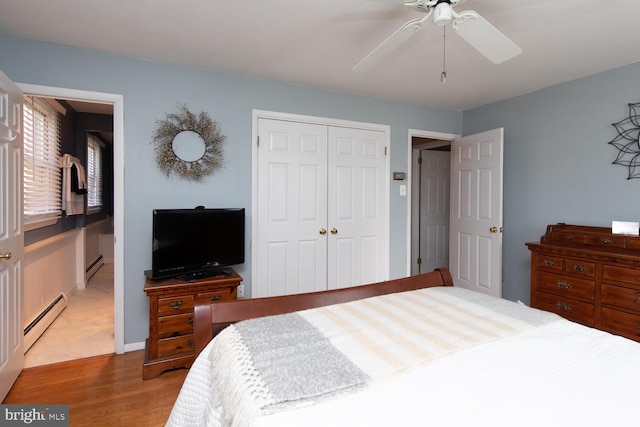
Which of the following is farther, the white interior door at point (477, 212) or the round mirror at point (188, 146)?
the white interior door at point (477, 212)

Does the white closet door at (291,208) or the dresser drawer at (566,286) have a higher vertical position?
the white closet door at (291,208)

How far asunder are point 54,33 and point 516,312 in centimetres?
326

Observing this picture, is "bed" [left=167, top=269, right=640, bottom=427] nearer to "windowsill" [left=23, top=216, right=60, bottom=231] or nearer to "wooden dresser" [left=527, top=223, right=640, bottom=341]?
"wooden dresser" [left=527, top=223, right=640, bottom=341]

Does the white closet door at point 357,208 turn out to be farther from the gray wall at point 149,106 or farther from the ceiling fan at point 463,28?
the ceiling fan at point 463,28

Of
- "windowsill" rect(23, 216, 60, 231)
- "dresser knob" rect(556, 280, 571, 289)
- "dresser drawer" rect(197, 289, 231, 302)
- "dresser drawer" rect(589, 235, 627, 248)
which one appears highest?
"windowsill" rect(23, 216, 60, 231)

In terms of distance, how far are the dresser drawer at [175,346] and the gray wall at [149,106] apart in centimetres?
52

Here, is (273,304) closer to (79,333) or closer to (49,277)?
(79,333)

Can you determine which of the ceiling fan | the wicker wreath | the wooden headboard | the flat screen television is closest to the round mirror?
the wicker wreath

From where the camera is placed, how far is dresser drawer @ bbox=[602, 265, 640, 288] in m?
2.20

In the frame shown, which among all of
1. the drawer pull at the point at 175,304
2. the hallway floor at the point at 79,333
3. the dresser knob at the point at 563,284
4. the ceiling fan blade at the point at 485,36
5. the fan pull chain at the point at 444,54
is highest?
Answer: the fan pull chain at the point at 444,54

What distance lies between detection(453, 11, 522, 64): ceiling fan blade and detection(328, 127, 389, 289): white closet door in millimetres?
1801

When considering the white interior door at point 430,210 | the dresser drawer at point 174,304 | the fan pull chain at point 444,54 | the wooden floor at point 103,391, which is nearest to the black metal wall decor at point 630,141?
the fan pull chain at point 444,54

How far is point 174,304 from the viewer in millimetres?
2342

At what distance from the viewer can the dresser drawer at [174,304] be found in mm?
2305
